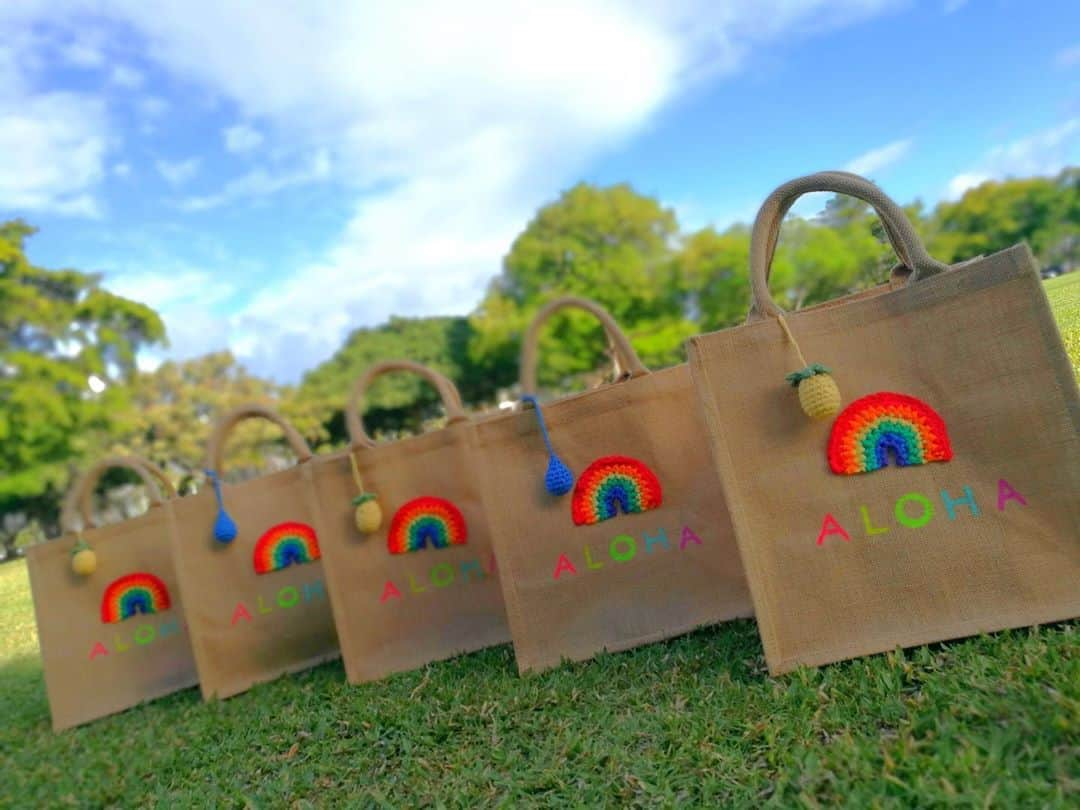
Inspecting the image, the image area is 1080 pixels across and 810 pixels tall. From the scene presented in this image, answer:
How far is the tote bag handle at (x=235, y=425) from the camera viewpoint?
8.89 feet

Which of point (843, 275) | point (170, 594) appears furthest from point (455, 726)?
point (843, 275)

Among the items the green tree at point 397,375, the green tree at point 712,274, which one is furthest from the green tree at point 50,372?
the green tree at point 712,274

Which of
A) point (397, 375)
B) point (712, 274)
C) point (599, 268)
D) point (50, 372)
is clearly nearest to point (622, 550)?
point (50, 372)

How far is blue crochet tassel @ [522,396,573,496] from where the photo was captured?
2201 mm

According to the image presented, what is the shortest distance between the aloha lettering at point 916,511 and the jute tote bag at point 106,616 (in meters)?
2.52

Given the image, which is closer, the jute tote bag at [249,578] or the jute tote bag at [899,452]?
the jute tote bag at [899,452]

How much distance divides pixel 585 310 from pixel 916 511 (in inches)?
40.2

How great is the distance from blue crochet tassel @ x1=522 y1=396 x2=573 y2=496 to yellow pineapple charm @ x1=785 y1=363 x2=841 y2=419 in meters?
0.73

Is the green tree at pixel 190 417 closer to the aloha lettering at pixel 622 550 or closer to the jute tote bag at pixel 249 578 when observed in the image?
the jute tote bag at pixel 249 578

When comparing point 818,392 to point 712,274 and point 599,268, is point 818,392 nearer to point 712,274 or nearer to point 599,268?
point 712,274

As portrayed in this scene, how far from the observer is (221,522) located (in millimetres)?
2848

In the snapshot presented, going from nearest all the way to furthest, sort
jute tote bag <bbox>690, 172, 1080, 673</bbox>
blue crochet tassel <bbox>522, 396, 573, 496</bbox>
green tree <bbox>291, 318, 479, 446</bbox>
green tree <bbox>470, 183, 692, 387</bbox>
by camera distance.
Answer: jute tote bag <bbox>690, 172, 1080, 673</bbox>
blue crochet tassel <bbox>522, 396, 573, 496</bbox>
green tree <bbox>470, 183, 692, 387</bbox>
green tree <bbox>291, 318, 479, 446</bbox>

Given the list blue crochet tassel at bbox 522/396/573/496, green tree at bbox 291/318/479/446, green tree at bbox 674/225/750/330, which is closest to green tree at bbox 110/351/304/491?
green tree at bbox 291/318/479/446

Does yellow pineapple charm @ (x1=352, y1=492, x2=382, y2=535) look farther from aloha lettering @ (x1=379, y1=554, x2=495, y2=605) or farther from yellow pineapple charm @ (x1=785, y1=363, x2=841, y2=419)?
yellow pineapple charm @ (x1=785, y1=363, x2=841, y2=419)
